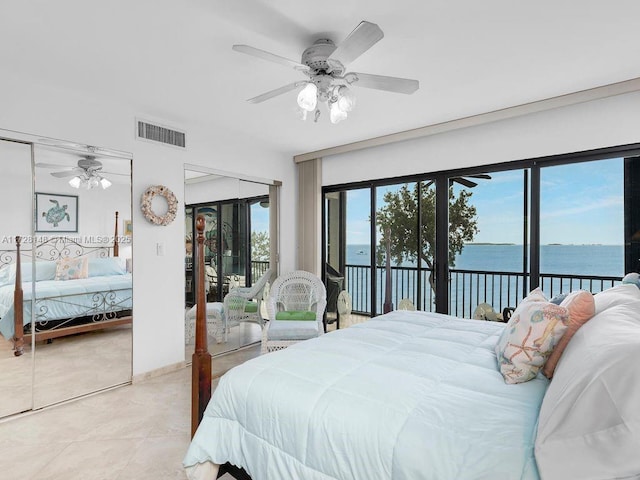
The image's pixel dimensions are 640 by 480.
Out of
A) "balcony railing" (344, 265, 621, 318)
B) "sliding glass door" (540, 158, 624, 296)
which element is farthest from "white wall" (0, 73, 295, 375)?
"sliding glass door" (540, 158, 624, 296)

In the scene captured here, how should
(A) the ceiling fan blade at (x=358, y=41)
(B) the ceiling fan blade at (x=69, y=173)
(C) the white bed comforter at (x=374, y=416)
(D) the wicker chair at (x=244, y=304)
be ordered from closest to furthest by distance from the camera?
(C) the white bed comforter at (x=374, y=416) → (A) the ceiling fan blade at (x=358, y=41) → (B) the ceiling fan blade at (x=69, y=173) → (D) the wicker chair at (x=244, y=304)

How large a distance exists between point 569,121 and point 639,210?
91 centimetres

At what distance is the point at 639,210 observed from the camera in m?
2.91

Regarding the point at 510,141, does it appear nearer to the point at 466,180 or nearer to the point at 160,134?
the point at 466,180

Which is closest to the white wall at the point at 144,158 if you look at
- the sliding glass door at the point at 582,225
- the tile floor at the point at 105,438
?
the tile floor at the point at 105,438

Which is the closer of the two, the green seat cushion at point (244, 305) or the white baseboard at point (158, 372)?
the white baseboard at point (158, 372)

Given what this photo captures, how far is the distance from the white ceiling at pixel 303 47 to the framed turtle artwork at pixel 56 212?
86 cm

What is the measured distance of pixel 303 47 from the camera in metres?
2.19

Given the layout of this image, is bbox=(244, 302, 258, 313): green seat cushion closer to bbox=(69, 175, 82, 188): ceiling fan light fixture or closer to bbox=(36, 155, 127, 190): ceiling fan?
bbox=(36, 155, 127, 190): ceiling fan

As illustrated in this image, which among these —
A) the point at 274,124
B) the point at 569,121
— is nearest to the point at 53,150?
the point at 274,124

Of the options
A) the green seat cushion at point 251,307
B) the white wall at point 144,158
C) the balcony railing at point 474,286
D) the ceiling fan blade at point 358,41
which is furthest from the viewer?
the green seat cushion at point 251,307

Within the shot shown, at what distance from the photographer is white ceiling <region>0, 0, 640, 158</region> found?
1.84m

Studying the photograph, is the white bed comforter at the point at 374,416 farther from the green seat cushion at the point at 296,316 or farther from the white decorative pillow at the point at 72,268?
the white decorative pillow at the point at 72,268

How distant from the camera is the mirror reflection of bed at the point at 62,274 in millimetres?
2633
